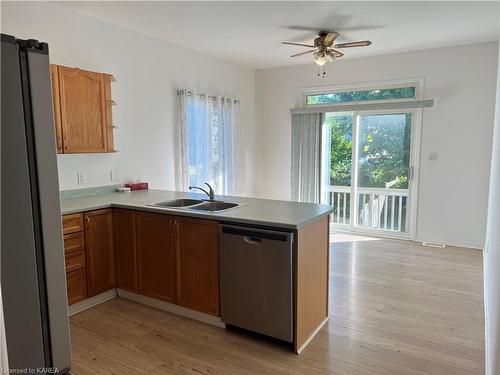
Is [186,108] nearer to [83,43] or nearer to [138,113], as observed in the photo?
[138,113]

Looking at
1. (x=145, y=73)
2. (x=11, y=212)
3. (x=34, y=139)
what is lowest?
(x=11, y=212)

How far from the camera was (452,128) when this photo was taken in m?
4.80

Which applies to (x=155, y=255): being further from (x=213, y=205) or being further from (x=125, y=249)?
(x=213, y=205)

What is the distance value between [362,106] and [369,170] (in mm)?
977

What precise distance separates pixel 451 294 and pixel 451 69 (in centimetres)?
303

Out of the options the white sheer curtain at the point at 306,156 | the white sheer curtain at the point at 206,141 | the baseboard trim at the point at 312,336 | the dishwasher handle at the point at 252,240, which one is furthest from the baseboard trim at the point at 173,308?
the white sheer curtain at the point at 306,156

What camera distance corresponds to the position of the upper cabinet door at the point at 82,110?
3.10m

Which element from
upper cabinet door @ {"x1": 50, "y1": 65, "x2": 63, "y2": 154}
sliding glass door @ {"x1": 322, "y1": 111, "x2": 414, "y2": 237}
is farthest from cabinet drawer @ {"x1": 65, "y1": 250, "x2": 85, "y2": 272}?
sliding glass door @ {"x1": 322, "y1": 111, "x2": 414, "y2": 237}

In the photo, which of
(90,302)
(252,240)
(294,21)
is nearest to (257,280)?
(252,240)

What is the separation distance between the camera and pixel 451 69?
4762 millimetres

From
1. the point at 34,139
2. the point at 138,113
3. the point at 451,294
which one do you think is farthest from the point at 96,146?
the point at 451,294

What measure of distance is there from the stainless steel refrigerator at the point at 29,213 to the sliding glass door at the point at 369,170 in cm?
493

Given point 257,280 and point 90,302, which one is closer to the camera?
point 257,280

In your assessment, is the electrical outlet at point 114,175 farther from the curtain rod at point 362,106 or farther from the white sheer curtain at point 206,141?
the curtain rod at point 362,106
